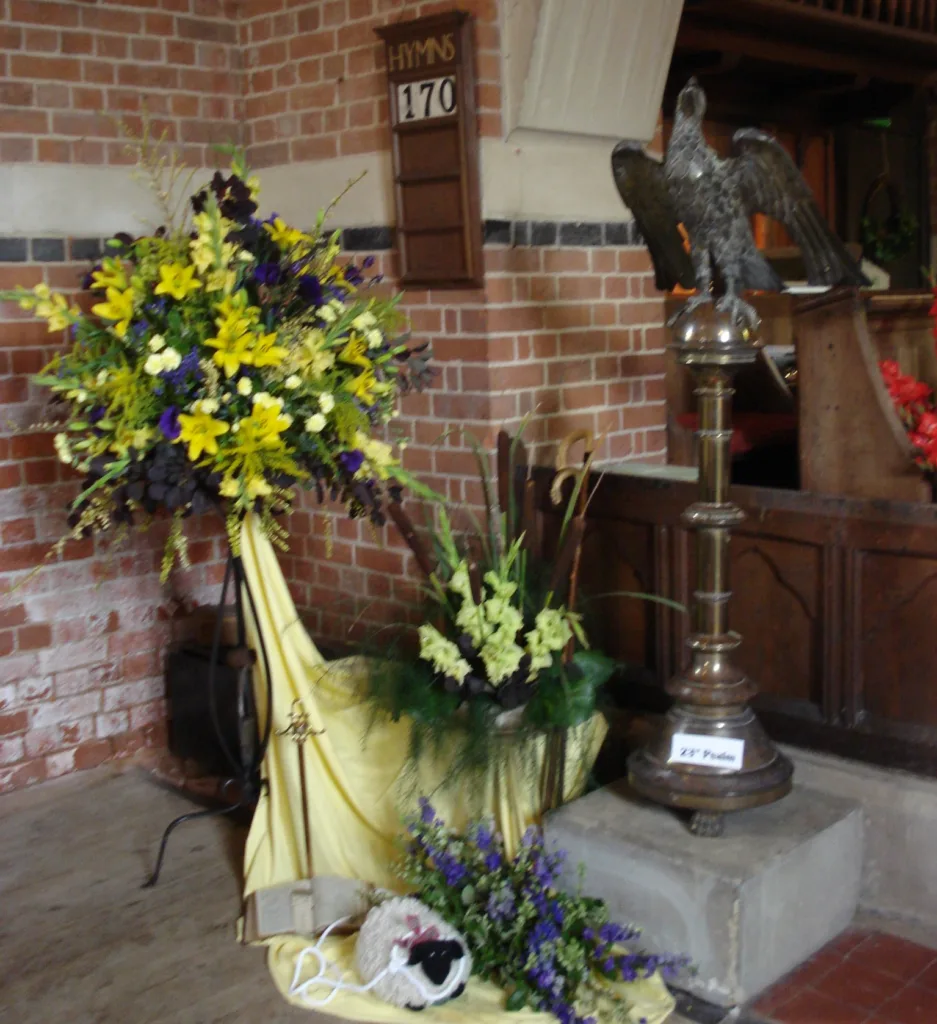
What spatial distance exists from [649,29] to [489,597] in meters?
1.67

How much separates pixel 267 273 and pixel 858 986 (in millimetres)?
2000

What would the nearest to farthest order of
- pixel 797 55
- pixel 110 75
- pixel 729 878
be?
1. pixel 729 878
2. pixel 110 75
3. pixel 797 55

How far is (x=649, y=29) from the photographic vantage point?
11.5ft

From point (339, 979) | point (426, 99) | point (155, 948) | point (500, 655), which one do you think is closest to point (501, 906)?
point (339, 979)

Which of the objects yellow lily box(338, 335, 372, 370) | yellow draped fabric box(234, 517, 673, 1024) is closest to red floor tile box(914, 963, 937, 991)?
yellow draped fabric box(234, 517, 673, 1024)

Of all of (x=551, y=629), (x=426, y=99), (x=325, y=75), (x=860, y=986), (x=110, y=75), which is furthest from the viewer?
(x=110, y=75)

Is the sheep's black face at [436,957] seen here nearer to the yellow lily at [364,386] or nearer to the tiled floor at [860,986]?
the tiled floor at [860,986]

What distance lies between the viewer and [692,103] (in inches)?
103

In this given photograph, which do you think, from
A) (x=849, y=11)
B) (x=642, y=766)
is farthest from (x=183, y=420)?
(x=849, y=11)

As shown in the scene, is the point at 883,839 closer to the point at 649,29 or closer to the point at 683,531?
the point at 683,531

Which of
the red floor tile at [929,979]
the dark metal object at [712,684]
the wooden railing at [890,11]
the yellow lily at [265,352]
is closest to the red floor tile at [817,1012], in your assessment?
the red floor tile at [929,979]

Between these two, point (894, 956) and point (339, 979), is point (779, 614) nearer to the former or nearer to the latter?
point (894, 956)

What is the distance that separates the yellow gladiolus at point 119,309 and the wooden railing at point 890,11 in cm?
306

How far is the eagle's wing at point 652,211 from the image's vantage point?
2797 millimetres
